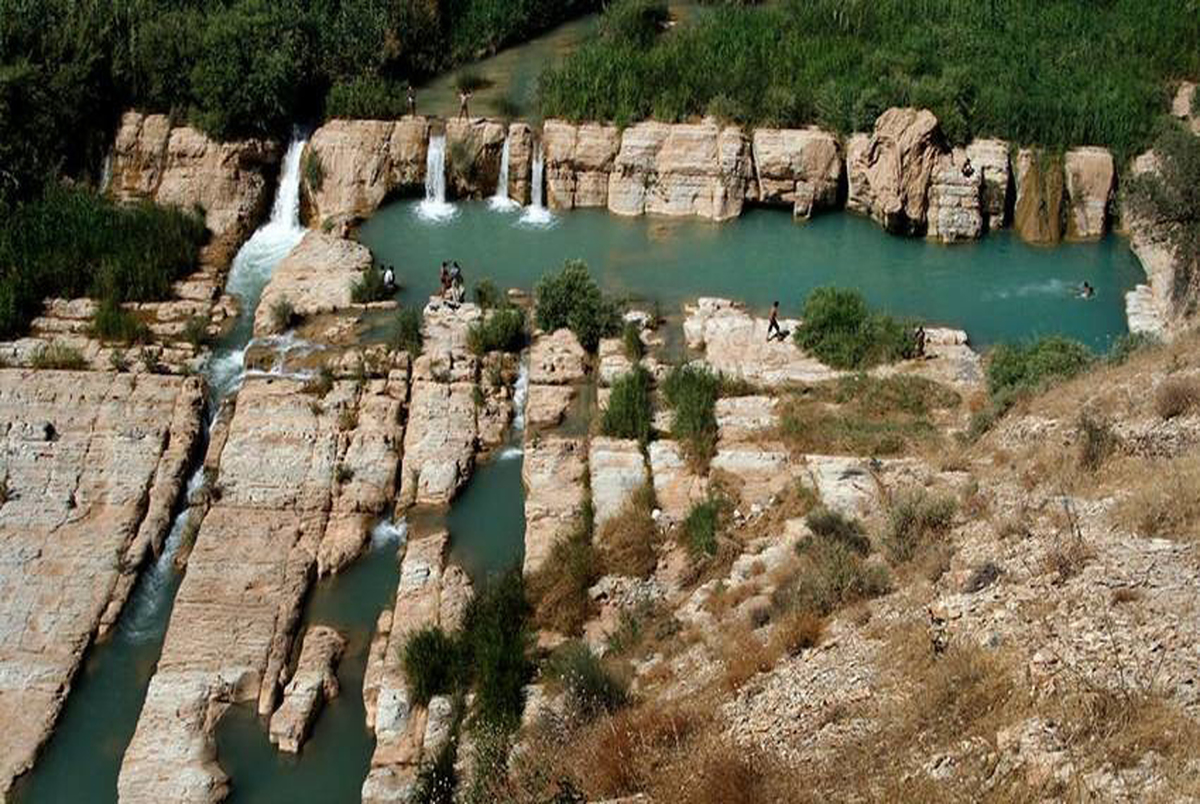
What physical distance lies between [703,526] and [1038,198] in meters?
14.4

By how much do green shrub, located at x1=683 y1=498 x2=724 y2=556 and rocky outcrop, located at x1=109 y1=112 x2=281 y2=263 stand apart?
1357cm

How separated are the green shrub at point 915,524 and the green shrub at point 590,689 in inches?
136

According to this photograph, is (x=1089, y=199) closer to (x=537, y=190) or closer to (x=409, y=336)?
(x=537, y=190)

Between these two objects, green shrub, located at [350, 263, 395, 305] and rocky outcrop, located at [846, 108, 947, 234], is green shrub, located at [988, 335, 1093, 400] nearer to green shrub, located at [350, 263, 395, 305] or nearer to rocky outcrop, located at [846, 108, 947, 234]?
rocky outcrop, located at [846, 108, 947, 234]

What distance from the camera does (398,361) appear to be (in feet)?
74.0

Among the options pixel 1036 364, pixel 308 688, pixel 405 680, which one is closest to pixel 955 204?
pixel 1036 364

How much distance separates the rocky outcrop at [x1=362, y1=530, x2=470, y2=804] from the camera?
15383 mm

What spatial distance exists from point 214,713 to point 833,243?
1679 cm

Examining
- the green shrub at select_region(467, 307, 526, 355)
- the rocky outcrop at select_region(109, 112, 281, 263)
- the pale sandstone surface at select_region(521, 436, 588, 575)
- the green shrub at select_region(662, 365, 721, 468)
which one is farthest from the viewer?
the rocky outcrop at select_region(109, 112, 281, 263)

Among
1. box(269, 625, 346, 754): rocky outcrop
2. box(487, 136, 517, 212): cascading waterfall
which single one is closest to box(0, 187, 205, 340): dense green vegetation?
box(487, 136, 517, 212): cascading waterfall

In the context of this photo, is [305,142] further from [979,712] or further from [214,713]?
[979,712]

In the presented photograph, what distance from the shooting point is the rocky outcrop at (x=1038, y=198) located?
2817 cm

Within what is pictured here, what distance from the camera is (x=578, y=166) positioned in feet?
94.9

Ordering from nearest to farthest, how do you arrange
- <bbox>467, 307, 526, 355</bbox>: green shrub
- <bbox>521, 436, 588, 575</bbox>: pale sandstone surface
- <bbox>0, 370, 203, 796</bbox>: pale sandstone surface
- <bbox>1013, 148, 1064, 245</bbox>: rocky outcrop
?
<bbox>0, 370, 203, 796</bbox>: pale sandstone surface → <bbox>521, 436, 588, 575</bbox>: pale sandstone surface → <bbox>467, 307, 526, 355</bbox>: green shrub → <bbox>1013, 148, 1064, 245</bbox>: rocky outcrop
